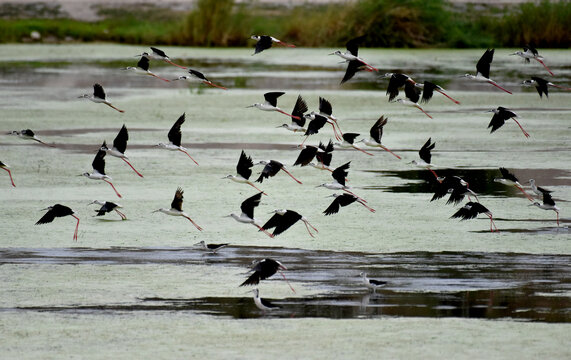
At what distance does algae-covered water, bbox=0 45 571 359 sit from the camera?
5504 millimetres

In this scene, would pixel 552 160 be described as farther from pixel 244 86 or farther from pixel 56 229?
pixel 244 86

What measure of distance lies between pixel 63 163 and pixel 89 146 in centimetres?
132

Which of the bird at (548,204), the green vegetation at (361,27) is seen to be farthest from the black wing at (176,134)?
the green vegetation at (361,27)

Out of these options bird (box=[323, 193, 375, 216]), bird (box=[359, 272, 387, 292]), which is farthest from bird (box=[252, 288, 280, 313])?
bird (box=[323, 193, 375, 216])

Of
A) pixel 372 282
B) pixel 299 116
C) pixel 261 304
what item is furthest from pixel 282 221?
pixel 299 116

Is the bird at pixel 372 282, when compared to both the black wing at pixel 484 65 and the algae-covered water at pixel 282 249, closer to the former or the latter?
the algae-covered water at pixel 282 249

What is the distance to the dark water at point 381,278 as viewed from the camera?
235 inches

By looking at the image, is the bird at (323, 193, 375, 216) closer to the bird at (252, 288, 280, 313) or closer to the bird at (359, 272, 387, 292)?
the bird at (359, 272, 387, 292)

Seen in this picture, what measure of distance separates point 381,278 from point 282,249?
1.07m

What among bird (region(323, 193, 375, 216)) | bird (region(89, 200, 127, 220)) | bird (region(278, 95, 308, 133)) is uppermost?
bird (region(278, 95, 308, 133))

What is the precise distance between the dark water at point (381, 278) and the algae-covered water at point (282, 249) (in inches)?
0.7

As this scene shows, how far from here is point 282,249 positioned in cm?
757

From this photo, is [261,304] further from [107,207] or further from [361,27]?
[361,27]

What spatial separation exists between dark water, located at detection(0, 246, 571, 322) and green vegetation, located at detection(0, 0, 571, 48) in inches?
842
